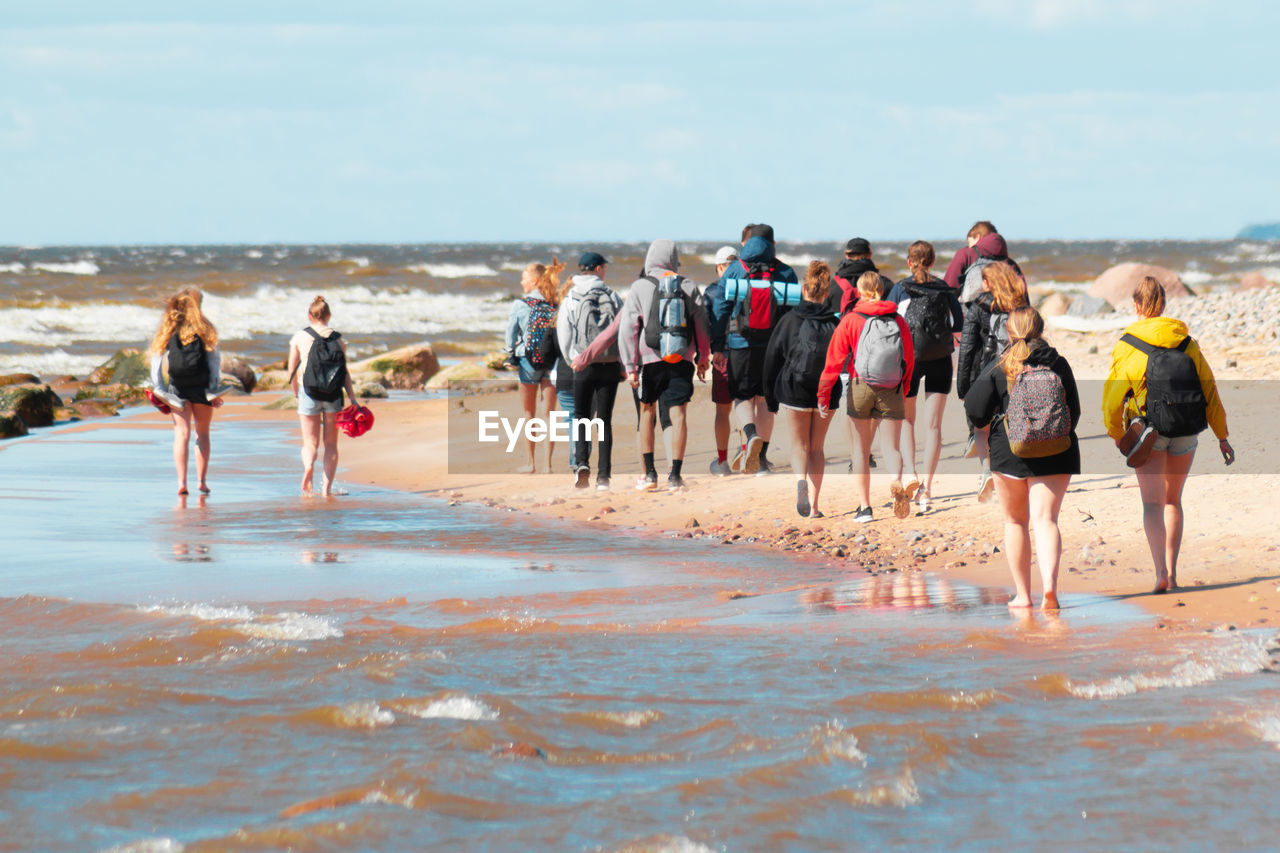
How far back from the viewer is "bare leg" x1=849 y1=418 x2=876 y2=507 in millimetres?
8625

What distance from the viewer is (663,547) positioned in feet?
28.7

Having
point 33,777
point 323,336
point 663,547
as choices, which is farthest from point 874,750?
point 323,336

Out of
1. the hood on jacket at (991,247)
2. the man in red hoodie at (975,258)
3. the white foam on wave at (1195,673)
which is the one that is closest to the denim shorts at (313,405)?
the man in red hoodie at (975,258)

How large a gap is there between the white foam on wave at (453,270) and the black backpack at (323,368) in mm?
51130

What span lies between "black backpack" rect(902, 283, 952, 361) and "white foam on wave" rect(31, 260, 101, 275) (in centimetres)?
5619

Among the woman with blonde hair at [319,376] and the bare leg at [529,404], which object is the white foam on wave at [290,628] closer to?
the woman with blonde hair at [319,376]

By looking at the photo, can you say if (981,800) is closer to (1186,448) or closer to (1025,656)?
(1025,656)

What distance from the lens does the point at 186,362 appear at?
10367 mm

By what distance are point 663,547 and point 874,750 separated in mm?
4267

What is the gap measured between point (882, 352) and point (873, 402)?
34 centimetres

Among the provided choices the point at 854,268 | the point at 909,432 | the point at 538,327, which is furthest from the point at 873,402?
the point at 538,327

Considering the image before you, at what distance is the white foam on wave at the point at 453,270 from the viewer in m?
63.4

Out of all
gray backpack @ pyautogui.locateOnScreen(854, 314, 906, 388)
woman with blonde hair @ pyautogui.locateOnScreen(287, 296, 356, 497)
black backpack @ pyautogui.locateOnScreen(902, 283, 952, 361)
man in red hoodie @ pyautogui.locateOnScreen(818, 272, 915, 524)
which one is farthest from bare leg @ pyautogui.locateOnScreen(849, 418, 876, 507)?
woman with blonde hair @ pyautogui.locateOnScreen(287, 296, 356, 497)

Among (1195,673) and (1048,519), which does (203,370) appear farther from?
(1195,673)
